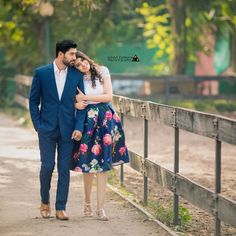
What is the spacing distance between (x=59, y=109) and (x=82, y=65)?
45 centimetres

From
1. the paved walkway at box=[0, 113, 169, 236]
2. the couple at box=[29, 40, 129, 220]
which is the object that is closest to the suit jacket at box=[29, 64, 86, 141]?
the couple at box=[29, 40, 129, 220]

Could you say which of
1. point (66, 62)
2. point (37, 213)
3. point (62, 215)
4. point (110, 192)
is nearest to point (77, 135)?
point (66, 62)

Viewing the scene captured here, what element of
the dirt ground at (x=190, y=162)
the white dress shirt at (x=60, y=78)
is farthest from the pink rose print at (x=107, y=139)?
the dirt ground at (x=190, y=162)

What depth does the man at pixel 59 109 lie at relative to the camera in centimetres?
865

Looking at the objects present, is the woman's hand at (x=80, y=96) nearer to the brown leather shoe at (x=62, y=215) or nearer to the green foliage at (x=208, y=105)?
the brown leather shoe at (x=62, y=215)

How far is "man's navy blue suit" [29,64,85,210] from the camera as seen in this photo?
8648 millimetres

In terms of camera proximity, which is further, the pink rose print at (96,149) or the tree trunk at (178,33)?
the tree trunk at (178,33)

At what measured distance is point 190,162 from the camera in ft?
47.8

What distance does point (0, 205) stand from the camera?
9734 millimetres

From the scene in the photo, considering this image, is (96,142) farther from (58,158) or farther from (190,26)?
(190,26)

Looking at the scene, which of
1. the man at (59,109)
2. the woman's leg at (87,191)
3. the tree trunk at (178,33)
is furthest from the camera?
the tree trunk at (178,33)

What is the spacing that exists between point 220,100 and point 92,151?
1747cm

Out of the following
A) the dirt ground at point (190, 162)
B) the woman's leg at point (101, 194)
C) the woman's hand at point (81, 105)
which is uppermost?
the woman's hand at point (81, 105)

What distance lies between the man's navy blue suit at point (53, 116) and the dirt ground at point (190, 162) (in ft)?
4.49
